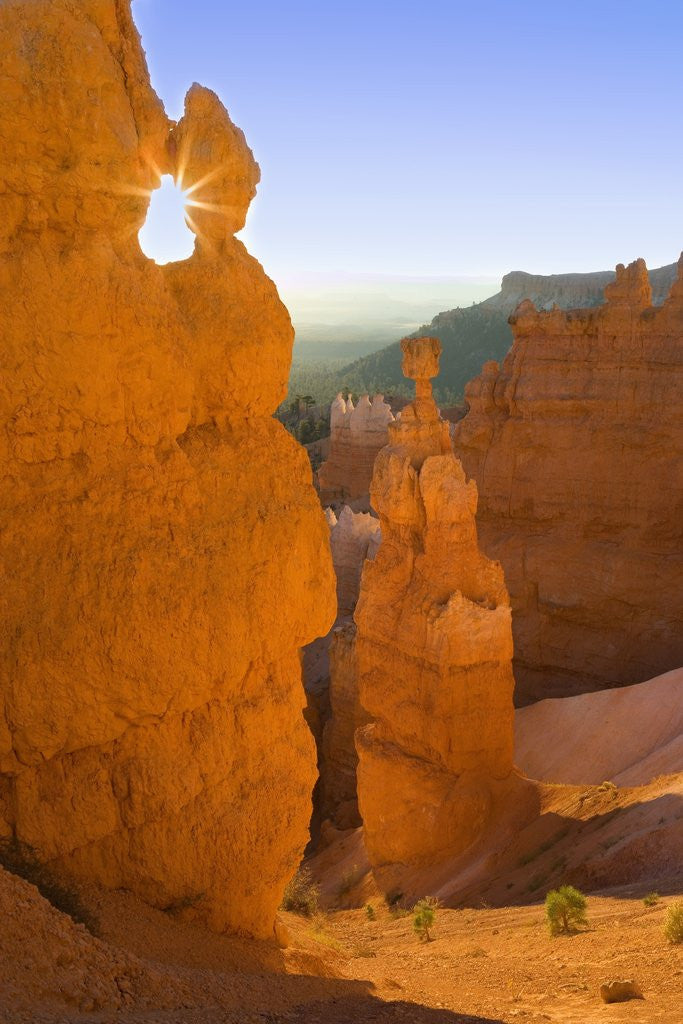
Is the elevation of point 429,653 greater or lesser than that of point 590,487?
lesser

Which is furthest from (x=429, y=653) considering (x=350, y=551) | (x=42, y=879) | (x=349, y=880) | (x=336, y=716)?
(x=42, y=879)

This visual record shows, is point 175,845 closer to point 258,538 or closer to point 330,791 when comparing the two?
point 258,538

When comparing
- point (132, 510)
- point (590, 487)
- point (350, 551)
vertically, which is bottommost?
point (350, 551)

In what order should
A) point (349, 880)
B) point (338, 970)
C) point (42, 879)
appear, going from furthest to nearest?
1. point (349, 880)
2. point (338, 970)
3. point (42, 879)

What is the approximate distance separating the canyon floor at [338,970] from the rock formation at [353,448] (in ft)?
83.7

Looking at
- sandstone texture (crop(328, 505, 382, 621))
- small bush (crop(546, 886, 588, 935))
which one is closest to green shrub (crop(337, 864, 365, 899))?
small bush (crop(546, 886, 588, 935))

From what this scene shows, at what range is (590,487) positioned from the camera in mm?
21078

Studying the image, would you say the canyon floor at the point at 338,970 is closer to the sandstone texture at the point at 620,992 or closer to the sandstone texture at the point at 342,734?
the sandstone texture at the point at 620,992

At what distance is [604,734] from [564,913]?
8032 mm

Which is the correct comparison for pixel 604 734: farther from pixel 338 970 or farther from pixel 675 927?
pixel 338 970

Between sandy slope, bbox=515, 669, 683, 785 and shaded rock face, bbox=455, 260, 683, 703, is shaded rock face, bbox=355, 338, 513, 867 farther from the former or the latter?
shaded rock face, bbox=455, 260, 683, 703

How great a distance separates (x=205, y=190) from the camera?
553 centimetres

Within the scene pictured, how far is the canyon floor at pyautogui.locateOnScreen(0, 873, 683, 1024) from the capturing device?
3906mm

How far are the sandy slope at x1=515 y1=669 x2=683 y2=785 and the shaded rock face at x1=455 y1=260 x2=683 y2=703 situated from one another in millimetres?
3815
